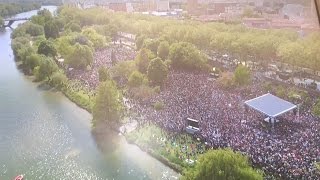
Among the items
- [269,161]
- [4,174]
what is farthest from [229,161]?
[4,174]

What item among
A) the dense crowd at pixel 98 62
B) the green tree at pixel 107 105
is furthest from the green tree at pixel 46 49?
the green tree at pixel 107 105

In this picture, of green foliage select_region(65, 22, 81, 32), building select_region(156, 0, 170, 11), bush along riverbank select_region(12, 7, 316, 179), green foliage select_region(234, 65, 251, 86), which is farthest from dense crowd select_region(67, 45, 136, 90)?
building select_region(156, 0, 170, 11)

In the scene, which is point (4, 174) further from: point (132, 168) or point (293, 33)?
A: point (293, 33)

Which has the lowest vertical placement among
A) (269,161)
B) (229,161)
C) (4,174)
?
(4,174)

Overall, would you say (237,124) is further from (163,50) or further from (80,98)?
(163,50)

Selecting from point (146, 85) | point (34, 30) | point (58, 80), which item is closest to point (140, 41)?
point (58, 80)

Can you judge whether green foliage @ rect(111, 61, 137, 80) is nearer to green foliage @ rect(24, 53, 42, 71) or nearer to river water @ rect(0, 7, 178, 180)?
river water @ rect(0, 7, 178, 180)
